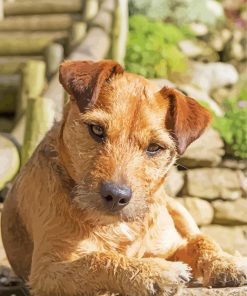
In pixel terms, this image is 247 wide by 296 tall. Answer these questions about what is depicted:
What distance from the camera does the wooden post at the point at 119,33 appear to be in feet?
35.3

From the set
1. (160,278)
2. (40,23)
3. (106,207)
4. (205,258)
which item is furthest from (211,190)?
(160,278)

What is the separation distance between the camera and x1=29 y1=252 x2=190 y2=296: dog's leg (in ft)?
11.1

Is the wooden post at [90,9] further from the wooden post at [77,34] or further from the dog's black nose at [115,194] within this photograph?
the dog's black nose at [115,194]

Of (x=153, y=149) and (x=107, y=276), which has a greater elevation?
(x=153, y=149)

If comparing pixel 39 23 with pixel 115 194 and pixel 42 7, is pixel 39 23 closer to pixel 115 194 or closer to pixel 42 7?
pixel 42 7

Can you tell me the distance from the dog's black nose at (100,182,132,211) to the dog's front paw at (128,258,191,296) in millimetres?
348

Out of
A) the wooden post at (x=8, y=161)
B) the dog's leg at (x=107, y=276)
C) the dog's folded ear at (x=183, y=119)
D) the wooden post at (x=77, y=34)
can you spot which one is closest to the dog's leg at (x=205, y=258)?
the dog's leg at (x=107, y=276)

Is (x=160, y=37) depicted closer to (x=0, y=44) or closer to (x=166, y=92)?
(x=0, y=44)

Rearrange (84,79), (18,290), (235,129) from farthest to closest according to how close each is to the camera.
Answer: (235,129) < (18,290) < (84,79)

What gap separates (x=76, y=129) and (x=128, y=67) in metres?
7.61

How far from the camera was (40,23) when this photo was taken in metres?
12.3

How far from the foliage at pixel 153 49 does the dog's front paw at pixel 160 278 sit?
794cm

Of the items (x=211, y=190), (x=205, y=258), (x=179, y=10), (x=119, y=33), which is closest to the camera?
(x=205, y=258)

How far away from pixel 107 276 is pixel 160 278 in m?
0.30
